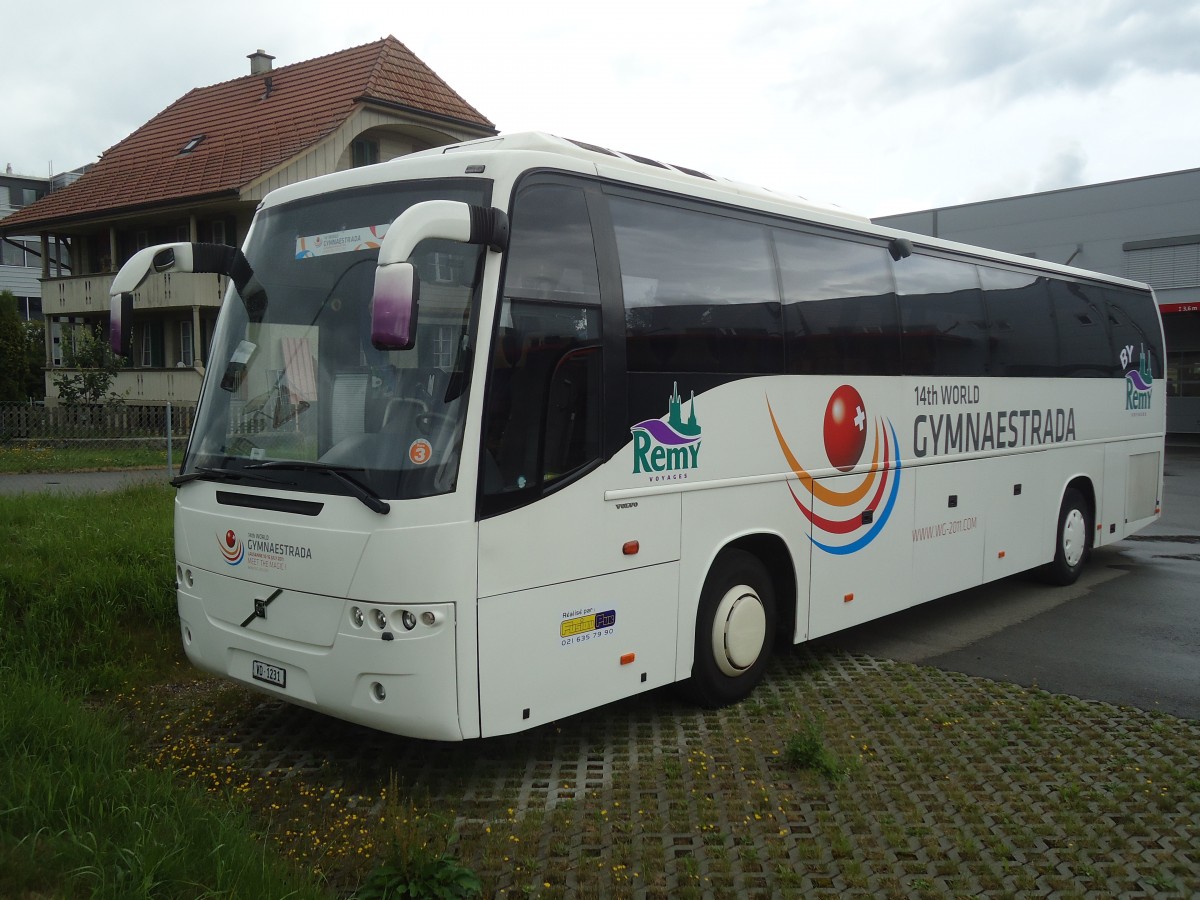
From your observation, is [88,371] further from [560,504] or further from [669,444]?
[560,504]

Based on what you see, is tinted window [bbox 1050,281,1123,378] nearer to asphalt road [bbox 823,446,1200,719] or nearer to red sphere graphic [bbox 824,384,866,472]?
asphalt road [bbox 823,446,1200,719]

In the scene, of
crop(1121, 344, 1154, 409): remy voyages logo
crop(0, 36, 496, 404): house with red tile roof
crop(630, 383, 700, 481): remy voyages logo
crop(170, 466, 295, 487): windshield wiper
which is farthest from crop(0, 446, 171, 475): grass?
crop(1121, 344, 1154, 409): remy voyages logo

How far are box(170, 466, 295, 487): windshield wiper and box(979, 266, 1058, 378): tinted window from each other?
6.56m

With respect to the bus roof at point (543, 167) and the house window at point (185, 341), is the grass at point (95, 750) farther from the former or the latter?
the house window at point (185, 341)

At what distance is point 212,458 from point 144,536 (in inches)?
146

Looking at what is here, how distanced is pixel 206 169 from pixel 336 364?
86.9 feet

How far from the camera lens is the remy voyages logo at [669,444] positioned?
18.3 feet

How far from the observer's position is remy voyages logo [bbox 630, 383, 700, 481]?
5590 millimetres

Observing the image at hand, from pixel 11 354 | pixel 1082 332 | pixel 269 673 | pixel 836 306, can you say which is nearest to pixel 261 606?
pixel 269 673

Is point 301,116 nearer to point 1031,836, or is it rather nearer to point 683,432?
point 683,432

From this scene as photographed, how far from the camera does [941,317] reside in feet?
27.8

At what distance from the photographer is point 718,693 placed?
6.24 m

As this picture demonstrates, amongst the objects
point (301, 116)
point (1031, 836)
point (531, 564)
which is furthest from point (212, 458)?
point (301, 116)

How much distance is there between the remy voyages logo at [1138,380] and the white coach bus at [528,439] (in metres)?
5.29
